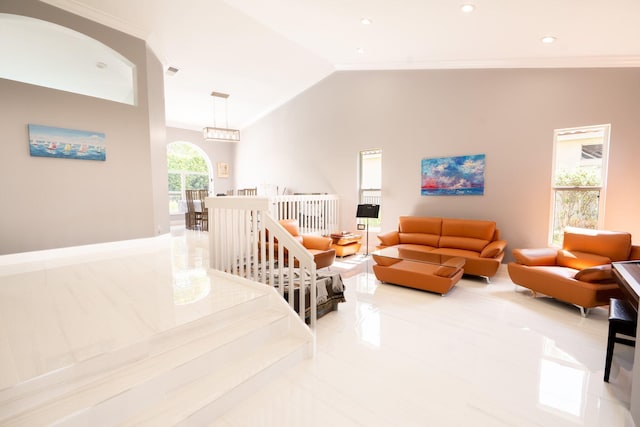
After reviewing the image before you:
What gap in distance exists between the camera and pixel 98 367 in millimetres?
1721

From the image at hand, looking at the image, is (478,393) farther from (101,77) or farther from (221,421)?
(101,77)

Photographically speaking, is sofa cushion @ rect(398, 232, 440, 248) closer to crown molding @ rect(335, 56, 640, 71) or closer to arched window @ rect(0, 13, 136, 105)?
crown molding @ rect(335, 56, 640, 71)

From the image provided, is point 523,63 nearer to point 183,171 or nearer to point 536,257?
point 536,257

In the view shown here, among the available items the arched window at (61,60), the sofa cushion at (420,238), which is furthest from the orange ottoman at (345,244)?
the arched window at (61,60)

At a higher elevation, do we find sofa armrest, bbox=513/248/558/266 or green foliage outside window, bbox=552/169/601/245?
green foliage outside window, bbox=552/169/601/245

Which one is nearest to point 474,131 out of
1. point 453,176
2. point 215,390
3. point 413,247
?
point 453,176

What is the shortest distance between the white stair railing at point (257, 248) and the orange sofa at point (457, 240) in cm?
266

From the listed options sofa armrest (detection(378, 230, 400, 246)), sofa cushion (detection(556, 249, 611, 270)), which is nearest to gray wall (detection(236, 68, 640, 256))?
sofa armrest (detection(378, 230, 400, 246))

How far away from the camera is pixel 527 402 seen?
74.5 inches

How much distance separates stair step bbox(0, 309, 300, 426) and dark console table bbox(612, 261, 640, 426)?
239 centimetres

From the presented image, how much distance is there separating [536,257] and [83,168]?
6.77 m

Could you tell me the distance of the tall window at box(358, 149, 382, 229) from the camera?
6566 mm

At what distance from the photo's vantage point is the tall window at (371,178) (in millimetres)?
6566

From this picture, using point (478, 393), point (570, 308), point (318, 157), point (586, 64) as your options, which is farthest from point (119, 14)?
point (570, 308)
